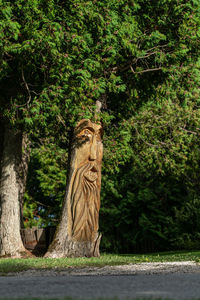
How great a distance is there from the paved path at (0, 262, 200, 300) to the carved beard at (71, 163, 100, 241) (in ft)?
17.5

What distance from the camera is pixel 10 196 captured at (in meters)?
13.7

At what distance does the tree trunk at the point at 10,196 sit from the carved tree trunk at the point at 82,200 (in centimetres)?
126

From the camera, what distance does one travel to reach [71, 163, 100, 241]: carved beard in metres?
13.0

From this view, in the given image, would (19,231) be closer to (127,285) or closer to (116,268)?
(116,268)

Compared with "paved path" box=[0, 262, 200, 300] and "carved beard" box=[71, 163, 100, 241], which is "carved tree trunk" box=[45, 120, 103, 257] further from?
"paved path" box=[0, 262, 200, 300]

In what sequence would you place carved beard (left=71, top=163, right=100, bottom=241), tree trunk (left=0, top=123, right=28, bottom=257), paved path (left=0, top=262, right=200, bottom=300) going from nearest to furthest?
paved path (left=0, top=262, right=200, bottom=300) < carved beard (left=71, top=163, right=100, bottom=241) < tree trunk (left=0, top=123, right=28, bottom=257)

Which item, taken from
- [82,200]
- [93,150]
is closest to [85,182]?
[82,200]

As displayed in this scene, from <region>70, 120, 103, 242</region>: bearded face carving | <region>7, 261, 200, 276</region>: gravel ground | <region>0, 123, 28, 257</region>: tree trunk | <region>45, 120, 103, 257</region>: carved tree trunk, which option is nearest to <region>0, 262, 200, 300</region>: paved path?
<region>7, 261, 200, 276</region>: gravel ground

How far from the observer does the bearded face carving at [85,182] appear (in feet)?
42.6

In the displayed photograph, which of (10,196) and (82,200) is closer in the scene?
(82,200)

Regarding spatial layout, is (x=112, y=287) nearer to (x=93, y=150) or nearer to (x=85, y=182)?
(x=85, y=182)

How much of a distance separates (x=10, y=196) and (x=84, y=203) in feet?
6.80

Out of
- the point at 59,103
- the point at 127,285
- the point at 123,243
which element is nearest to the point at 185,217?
the point at 123,243

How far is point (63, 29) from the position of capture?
1106 centimetres
